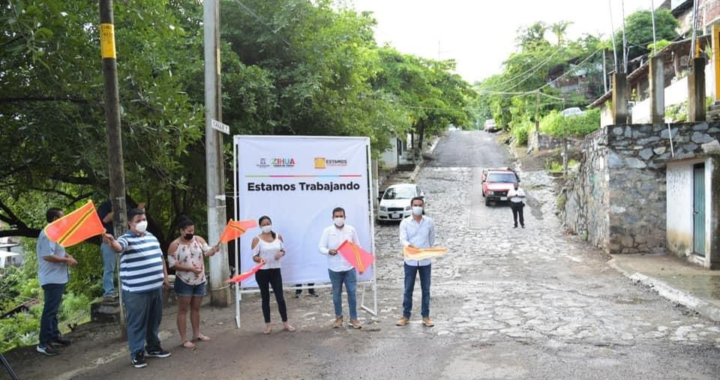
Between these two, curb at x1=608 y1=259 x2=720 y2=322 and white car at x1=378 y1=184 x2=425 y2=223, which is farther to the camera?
white car at x1=378 y1=184 x2=425 y2=223

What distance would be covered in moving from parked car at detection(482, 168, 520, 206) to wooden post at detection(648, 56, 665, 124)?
33.7 feet

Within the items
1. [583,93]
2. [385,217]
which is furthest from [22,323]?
[583,93]

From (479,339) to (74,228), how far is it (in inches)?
188

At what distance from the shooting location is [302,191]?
7.89 m

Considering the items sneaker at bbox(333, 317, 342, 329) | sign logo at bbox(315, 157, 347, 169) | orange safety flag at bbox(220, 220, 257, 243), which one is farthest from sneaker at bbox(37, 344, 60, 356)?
sign logo at bbox(315, 157, 347, 169)

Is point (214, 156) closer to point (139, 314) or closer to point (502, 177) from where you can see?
point (139, 314)

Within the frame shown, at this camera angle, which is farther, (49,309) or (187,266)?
(49,309)

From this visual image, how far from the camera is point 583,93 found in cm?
4459

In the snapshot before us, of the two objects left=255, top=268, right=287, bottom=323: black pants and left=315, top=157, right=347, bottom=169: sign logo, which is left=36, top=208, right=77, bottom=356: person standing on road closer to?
left=255, top=268, right=287, bottom=323: black pants

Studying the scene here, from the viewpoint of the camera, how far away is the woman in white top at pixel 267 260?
7.10m

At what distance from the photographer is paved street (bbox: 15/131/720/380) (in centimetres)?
551

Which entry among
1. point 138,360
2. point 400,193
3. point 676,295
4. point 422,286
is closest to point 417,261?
point 422,286

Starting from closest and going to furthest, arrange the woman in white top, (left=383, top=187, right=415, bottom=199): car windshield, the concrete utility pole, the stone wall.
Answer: the woman in white top < the concrete utility pole < the stone wall < (left=383, top=187, right=415, bottom=199): car windshield

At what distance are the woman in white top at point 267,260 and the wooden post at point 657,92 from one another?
411 inches
